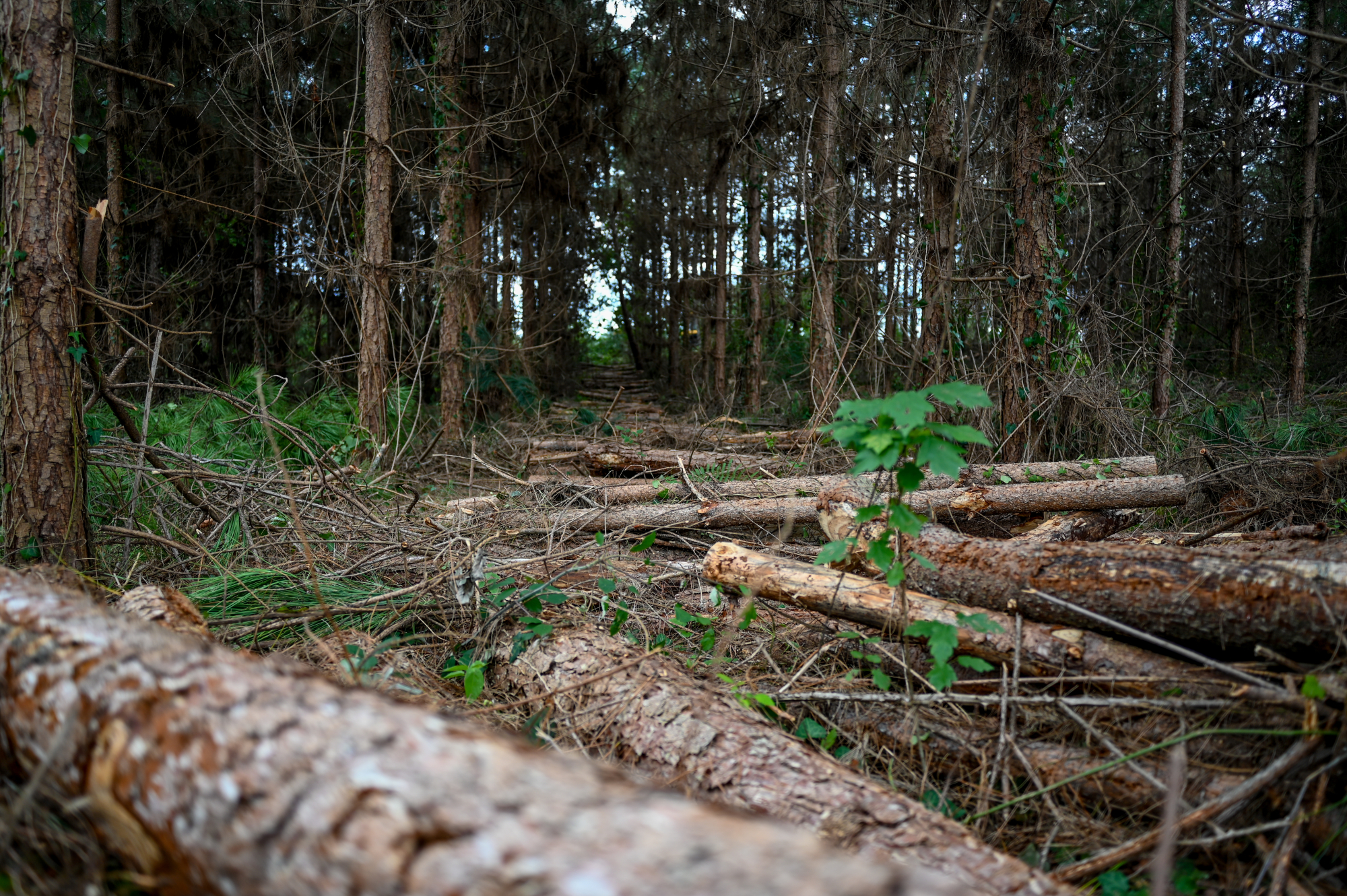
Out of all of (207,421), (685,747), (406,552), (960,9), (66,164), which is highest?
(960,9)

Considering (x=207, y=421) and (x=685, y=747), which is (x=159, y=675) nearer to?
(x=685, y=747)

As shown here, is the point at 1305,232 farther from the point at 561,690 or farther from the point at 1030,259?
the point at 561,690

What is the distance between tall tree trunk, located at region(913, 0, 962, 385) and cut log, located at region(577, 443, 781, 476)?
1.81 meters

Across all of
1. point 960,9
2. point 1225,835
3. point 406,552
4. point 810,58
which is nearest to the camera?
point 1225,835

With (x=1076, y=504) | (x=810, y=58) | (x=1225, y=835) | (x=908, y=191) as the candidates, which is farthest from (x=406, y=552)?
(x=810, y=58)

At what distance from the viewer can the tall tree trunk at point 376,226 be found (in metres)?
6.84

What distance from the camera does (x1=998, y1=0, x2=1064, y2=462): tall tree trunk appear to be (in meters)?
5.99

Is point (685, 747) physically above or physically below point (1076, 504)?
below

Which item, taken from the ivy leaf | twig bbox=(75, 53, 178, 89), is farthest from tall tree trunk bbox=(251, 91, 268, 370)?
the ivy leaf

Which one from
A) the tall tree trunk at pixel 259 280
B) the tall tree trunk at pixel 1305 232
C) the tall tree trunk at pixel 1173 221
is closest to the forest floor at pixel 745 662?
the tall tree trunk at pixel 1173 221

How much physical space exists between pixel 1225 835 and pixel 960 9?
20.6 feet

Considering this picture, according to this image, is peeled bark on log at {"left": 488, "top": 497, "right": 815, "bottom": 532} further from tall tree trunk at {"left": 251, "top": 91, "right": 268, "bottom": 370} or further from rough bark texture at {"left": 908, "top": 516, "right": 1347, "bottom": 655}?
tall tree trunk at {"left": 251, "top": 91, "right": 268, "bottom": 370}

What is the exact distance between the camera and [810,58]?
326 inches

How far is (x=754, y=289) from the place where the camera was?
12.5m
